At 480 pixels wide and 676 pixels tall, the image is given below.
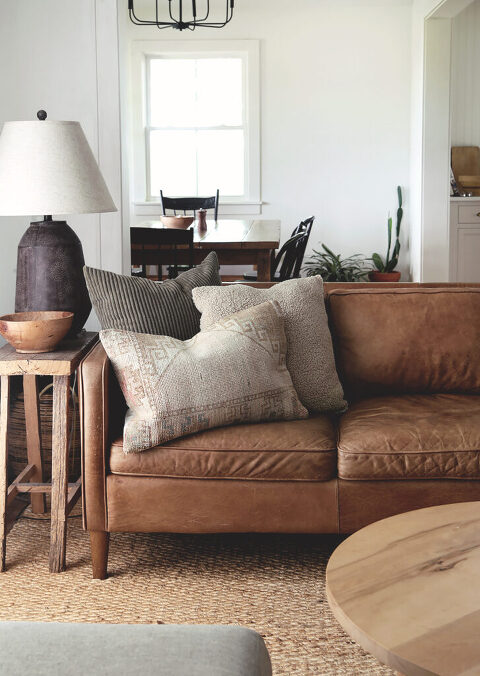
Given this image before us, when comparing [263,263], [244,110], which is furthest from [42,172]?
[244,110]

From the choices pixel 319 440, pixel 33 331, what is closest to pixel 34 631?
pixel 319 440

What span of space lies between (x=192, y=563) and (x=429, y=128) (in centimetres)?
484

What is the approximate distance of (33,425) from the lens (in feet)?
9.64

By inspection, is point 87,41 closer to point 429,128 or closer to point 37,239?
point 37,239

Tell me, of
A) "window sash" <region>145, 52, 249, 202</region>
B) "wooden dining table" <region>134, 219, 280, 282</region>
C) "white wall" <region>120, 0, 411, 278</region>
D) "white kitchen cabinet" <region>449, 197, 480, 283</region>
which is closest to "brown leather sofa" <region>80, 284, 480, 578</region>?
"wooden dining table" <region>134, 219, 280, 282</region>

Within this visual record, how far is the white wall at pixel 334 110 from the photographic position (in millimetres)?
7137

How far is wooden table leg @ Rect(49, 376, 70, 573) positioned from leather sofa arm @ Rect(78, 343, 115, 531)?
0.47ft

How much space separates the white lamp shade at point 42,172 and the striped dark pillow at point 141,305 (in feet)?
0.84

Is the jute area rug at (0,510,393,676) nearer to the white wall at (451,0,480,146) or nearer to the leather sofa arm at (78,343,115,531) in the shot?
the leather sofa arm at (78,343,115,531)

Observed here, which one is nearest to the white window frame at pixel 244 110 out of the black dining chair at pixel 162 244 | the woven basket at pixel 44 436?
the black dining chair at pixel 162 244

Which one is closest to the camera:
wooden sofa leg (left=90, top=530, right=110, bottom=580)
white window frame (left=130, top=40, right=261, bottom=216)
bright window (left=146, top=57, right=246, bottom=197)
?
wooden sofa leg (left=90, top=530, right=110, bottom=580)

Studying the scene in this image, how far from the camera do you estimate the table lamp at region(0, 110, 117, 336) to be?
2660 mm

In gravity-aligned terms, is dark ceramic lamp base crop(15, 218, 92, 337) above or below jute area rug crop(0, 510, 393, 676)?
above

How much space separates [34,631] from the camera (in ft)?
3.78
